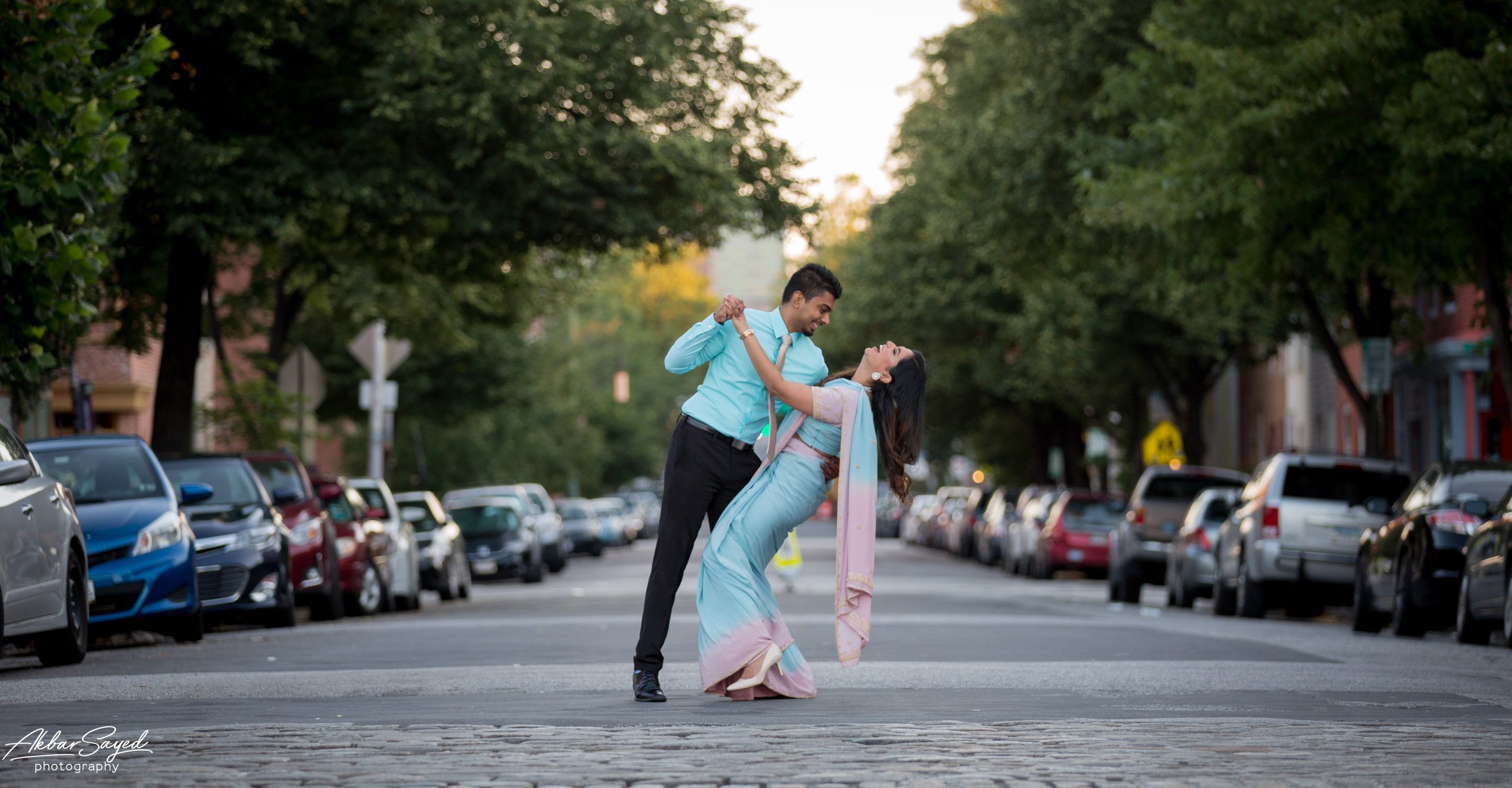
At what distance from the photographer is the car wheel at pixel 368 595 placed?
78.9ft

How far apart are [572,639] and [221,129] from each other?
9920 millimetres

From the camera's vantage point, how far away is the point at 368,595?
79.6 feet

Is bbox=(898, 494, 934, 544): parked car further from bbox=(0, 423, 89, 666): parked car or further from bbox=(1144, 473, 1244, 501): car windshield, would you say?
bbox=(0, 423, 89, 666): parked car

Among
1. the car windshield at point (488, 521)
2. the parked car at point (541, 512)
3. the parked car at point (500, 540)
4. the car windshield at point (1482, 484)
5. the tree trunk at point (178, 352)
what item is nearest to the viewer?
the car windshield at point (1482, 484)

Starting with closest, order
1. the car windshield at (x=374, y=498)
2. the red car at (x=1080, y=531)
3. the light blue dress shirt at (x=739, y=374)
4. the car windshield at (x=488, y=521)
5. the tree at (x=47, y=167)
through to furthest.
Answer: the light blue dress shirt at (x=739, y=374), the tree at (x=47, y=167), the car windshield at (x=374, y=498), the red car at (x=1080, y=531), the car windshield at (x=488, y=521)

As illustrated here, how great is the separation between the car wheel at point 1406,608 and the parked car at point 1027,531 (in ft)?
63.2

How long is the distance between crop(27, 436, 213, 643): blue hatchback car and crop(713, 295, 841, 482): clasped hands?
734cm

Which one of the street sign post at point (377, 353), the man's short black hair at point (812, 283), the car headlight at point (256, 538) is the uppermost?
the street sign post at point (377, 353)

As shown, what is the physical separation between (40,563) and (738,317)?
5.47 m

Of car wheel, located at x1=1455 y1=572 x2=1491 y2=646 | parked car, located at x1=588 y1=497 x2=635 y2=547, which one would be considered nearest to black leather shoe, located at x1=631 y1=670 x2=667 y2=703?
car wheel, located at x1=1455 y1=572 x2=1491 y2=646

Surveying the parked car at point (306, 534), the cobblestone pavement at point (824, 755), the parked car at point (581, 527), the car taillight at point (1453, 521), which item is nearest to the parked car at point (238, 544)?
the parked car at point (306, 534)

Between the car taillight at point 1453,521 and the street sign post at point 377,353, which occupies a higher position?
the street sign post at point 377,353

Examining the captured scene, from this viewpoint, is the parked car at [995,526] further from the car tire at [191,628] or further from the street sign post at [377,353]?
the car tire at [191,628]

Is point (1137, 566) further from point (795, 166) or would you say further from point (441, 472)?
point (441, 472)
